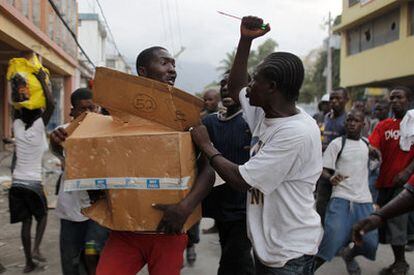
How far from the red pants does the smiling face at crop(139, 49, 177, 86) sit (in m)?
0.83

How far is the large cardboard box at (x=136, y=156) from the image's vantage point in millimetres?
2107

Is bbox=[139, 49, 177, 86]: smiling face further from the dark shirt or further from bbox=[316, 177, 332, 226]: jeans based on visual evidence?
bbox=[316, 177, 332, 226]: jeans

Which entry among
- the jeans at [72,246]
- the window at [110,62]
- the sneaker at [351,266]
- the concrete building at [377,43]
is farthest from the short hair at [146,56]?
the window at [110,62]

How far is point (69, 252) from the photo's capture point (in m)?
3.34

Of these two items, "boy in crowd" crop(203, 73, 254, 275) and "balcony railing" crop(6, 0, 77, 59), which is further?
"balcony railing" crop(6, 0, 77, 59)

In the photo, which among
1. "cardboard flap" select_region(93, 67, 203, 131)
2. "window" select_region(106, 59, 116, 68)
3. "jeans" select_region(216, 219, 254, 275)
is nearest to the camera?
"cardboard flap" select_region(93, 67, 203, 131)

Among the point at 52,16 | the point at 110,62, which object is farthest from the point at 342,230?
the point at 110,62

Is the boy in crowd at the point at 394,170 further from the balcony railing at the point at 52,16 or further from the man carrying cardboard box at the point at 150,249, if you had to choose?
the balcony railing at the point at 52,16

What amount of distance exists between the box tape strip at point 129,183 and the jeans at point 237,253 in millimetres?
1314

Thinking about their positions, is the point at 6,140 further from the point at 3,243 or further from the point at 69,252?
the point at 69,252

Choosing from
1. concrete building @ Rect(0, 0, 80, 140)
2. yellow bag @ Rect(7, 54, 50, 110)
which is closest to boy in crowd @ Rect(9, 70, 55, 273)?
yellow bag @ Rect(7, 54, 50, 110)

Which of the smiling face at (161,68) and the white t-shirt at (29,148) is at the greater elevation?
the smiling face at (161,68)

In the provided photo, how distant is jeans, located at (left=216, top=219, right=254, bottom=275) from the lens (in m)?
3.33

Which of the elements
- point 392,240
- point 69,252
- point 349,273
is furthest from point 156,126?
point 392,240
